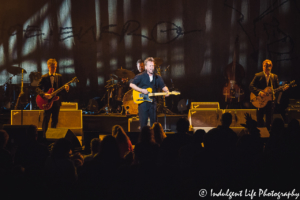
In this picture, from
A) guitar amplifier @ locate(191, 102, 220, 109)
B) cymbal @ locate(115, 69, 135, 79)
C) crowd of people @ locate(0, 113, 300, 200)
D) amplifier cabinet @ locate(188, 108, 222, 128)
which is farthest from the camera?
cymbal @ locate(115, 69, 135, 79)

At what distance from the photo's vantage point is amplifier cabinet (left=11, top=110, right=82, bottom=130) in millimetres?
7496

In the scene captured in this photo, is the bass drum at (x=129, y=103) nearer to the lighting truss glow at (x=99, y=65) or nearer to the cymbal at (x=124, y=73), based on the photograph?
the cymbal at (x=124, y=73)

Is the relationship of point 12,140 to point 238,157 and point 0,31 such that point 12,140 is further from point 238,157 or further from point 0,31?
point 0,31

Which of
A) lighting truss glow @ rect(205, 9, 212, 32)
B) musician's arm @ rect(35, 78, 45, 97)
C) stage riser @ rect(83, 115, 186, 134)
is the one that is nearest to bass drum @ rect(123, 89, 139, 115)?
stage riser @ rect(83, 115, 186, 134)

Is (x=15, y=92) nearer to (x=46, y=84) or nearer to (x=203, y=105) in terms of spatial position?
(x=46, y=84)

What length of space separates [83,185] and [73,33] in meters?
9.15

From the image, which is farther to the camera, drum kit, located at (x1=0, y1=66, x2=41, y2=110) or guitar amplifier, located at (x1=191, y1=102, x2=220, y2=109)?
drum kit, located at (x1=0, y1=66, x2=41, y2=110)

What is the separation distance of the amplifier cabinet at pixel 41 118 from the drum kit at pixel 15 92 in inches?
105

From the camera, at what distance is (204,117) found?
7.23m

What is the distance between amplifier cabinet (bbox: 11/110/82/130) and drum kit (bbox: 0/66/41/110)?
2669 millimetres

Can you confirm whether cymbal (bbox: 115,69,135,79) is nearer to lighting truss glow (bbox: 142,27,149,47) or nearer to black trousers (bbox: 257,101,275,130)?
lighting truss glow (bbox: 142,27,149,47)

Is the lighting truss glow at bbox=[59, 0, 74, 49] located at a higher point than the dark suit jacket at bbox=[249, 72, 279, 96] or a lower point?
higher

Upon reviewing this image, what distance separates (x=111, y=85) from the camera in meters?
10.2

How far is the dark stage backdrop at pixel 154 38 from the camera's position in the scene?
31.7 ft
